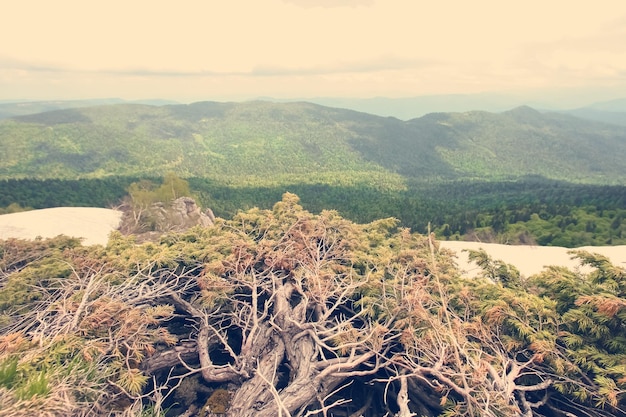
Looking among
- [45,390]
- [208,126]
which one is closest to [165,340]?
[45,390]

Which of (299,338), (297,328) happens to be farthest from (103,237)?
(299,338)

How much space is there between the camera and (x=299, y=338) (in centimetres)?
605

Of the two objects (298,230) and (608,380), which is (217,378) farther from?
(608,380)

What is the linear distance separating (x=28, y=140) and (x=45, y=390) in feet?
413

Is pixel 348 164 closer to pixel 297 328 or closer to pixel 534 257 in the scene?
pixel 534 257

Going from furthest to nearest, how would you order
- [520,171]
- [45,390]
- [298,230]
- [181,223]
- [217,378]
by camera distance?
[520,171] → [181,223] → [298,230] → [217,378] → [45,390]

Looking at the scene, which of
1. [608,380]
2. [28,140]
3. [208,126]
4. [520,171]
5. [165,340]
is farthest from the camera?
[208,126]

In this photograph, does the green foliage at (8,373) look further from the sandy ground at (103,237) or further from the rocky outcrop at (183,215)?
the rocky outcrop at (183,215)

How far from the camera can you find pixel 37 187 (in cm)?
3312

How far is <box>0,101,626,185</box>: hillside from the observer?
92.6m

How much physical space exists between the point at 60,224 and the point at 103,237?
184 cm

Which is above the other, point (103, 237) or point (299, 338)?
→ point (299, 338)

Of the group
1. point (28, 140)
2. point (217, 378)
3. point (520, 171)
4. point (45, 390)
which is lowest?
point (520, 171)

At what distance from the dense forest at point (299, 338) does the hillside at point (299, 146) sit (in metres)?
62.4
